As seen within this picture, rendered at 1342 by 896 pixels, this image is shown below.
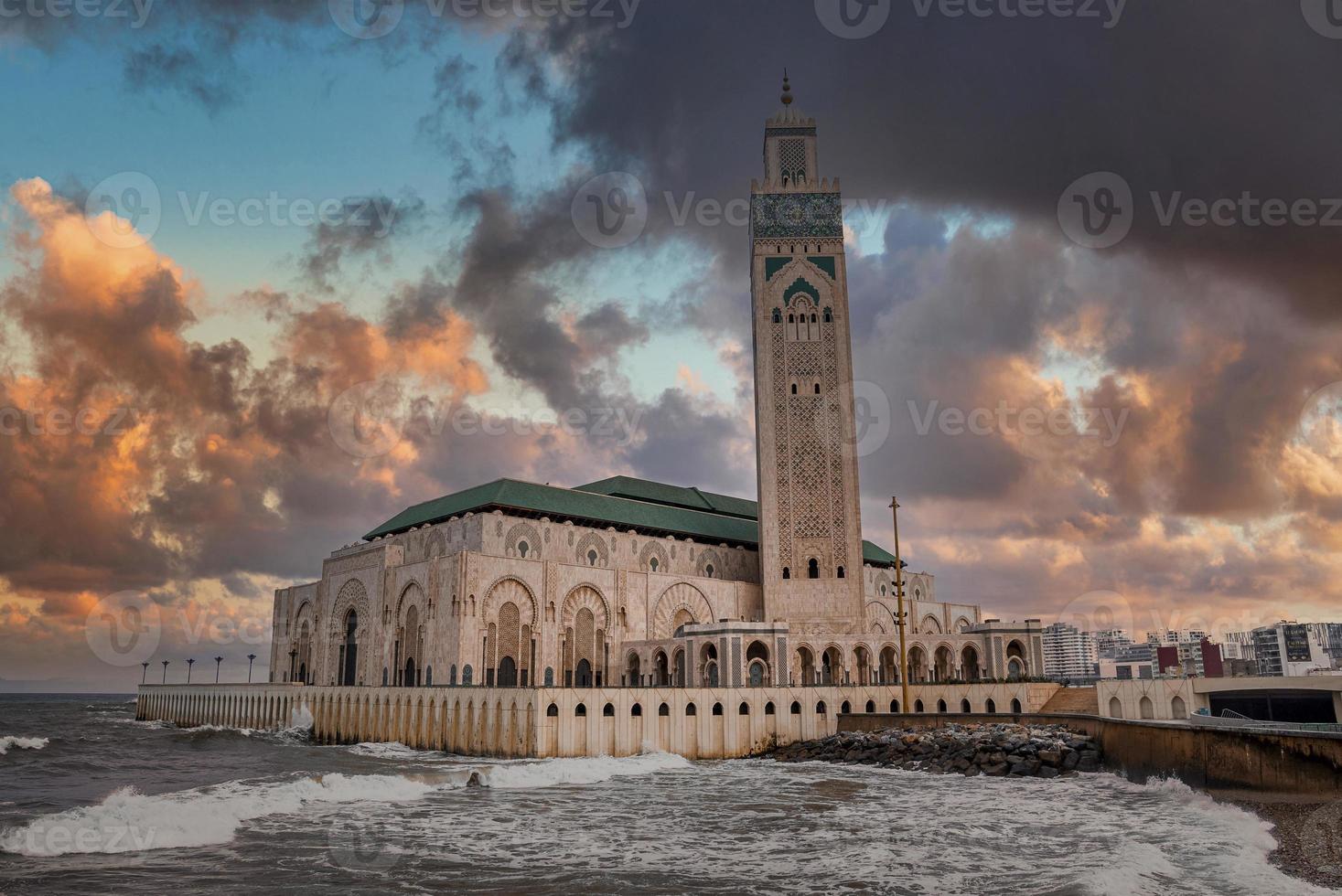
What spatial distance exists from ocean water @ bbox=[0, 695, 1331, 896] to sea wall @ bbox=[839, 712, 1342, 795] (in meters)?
0.70

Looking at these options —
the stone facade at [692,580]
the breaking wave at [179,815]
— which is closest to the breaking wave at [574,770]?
the breaking wave at [179,815]

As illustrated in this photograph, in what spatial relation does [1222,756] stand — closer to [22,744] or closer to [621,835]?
[621,835]

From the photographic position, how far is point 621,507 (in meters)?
60.1

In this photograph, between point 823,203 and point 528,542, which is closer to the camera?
point 528,542

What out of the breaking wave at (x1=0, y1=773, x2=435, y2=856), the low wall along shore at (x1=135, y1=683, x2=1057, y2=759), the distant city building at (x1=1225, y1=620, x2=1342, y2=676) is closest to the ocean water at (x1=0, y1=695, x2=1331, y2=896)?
the breaking wave at (x1=0, y1=773, x2=435, y2=856)

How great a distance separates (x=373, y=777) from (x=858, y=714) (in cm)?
2107

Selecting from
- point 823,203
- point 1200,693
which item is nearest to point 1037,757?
point 1200,693

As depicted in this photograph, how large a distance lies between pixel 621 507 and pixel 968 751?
3071 centimetres

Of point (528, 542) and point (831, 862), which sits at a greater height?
point (528, 542)

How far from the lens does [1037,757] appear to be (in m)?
30.7

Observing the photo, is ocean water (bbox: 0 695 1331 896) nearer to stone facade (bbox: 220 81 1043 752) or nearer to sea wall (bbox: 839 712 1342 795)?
sea wall (bbox: 839 712 1342 795)

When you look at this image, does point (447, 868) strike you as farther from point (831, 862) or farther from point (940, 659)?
point (940, 659)

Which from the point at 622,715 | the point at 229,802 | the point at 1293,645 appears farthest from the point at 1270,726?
the point at 1293,645

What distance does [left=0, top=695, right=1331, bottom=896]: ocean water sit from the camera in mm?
15406
